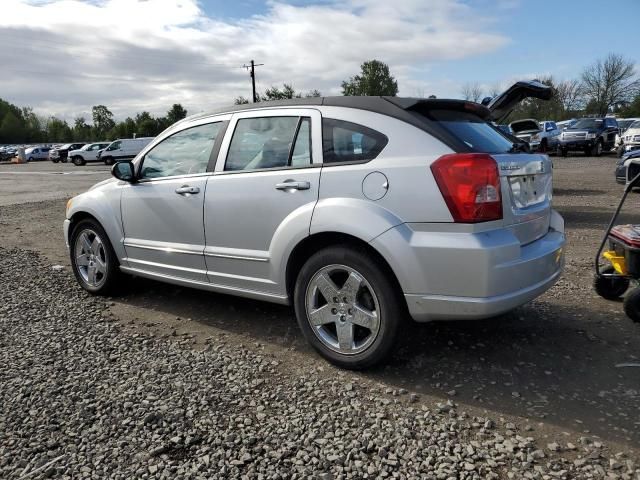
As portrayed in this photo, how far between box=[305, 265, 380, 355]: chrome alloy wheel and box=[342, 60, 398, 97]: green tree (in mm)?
85929

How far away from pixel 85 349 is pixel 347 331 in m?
1.93

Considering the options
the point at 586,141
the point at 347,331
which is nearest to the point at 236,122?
the point at 347,331

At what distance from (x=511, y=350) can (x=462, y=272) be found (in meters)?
1.07

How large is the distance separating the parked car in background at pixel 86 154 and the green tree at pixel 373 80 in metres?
51.9

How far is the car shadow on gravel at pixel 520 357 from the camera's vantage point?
2.90m

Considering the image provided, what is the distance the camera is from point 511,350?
3.63 m

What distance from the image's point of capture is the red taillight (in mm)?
2885

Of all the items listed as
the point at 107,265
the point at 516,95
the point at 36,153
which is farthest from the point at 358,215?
the point at 36,153

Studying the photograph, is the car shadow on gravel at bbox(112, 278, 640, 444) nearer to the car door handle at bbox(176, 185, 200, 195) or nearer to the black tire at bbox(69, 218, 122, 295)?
the black tire at bbox(69, 218, 122, 295)

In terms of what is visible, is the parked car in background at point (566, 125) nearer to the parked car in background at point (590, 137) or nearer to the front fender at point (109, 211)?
the parked car in background at point (590, 137)

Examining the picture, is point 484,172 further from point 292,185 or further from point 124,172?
point 124,172

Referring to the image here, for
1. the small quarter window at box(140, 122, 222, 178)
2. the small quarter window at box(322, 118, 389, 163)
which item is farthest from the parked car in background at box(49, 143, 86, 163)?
the small quarter window at box(322, 118, 389, 163)

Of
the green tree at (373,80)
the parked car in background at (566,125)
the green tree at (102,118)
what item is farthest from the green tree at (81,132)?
the parked car in background at (566,125)

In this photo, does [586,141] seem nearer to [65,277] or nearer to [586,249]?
[586,249]
